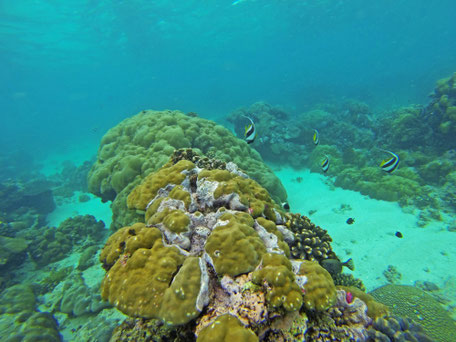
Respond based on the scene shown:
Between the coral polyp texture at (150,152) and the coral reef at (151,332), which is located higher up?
the coral polyp texture at (150,152)

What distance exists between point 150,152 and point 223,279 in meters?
5.99

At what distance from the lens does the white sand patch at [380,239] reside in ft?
22.4

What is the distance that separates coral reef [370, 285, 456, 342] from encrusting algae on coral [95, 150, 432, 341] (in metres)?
3.26

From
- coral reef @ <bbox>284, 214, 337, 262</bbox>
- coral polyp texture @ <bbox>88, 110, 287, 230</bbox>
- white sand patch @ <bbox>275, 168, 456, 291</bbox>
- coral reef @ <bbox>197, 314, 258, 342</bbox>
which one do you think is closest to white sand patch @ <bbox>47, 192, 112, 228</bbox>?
coral polyp texture @ <bbox>88, 110, 287, 230</bbox>

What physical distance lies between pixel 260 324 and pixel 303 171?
12828 millimetres

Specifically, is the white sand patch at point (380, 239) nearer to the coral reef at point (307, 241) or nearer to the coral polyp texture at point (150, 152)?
the coral polyp texture at point (150, 152)

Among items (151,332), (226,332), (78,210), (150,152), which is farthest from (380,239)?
(78,210)

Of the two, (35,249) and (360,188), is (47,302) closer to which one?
(35,249)

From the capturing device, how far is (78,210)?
49.4ft

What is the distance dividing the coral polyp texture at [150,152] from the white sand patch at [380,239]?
2.63m

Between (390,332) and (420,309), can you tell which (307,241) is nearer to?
(390,332)

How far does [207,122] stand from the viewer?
1004 centimetres

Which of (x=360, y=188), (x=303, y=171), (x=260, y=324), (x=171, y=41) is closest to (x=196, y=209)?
(x=260, y=324)

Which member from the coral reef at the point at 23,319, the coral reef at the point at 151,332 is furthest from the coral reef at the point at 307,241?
the coral reef at the point at 23,319
